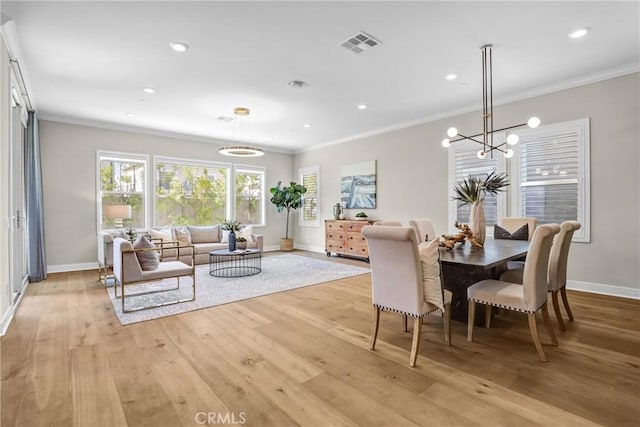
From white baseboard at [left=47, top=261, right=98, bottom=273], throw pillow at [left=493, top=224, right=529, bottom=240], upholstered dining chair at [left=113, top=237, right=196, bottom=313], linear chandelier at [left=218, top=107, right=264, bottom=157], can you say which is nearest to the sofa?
white baseboard at [left=47, top=261, right=98, bottom=273]

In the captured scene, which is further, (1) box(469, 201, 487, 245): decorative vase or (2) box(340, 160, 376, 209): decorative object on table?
(2) box(340, 160, 376, 209): decorative object on table

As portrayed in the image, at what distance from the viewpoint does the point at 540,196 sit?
455 cm

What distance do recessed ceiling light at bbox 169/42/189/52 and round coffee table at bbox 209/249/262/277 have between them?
9.67 feet

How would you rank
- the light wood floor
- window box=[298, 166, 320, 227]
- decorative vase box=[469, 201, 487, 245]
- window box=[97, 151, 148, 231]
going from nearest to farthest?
the light wood floor, decorative vase box=[469, 201, 487, 245], window box=[97, 151, 148, 231], window box=[298, 166, 320, 227]

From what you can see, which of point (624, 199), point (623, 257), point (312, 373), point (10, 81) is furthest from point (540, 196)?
point (10, 81)

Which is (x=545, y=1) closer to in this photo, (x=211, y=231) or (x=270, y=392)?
(x=270, y=392)

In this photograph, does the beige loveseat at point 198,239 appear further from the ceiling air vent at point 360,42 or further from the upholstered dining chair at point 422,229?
the ceiling air vent at point 360,42

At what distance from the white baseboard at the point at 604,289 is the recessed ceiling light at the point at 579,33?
3.11m

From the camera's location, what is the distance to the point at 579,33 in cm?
308

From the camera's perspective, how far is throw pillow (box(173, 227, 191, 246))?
638cm

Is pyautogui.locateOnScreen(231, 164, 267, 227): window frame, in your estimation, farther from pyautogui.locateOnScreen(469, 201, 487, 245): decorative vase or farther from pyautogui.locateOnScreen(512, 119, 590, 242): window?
pyautogui.locateOnScreen(469, 201, 487, 245): decorative vase

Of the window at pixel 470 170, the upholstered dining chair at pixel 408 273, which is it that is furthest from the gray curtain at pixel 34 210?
the window at pixel 470 170

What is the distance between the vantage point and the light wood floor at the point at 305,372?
5.73 ft

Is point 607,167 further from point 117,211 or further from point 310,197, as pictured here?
point 117,211
